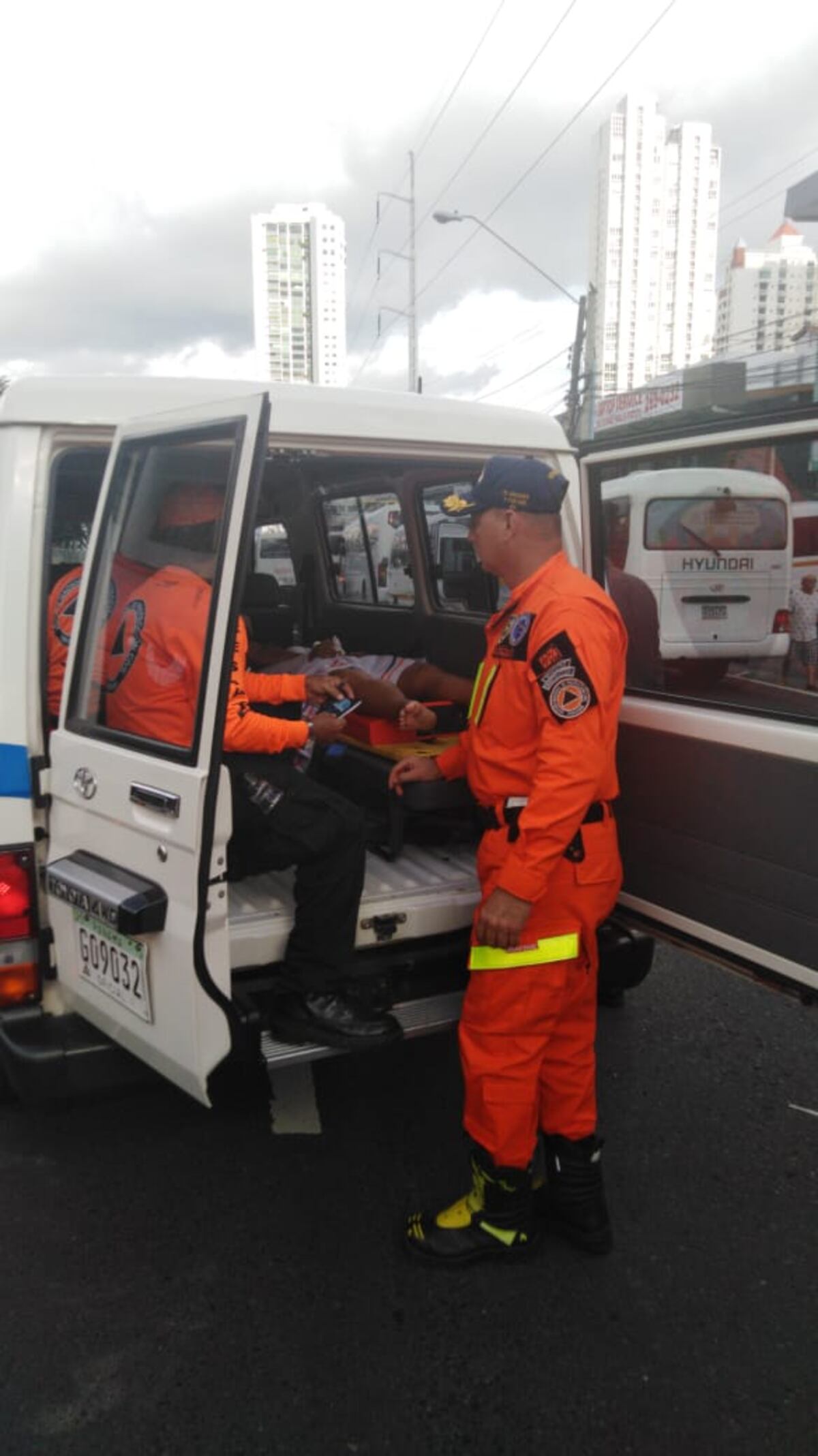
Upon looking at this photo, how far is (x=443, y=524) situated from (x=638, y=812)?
90.0 inches

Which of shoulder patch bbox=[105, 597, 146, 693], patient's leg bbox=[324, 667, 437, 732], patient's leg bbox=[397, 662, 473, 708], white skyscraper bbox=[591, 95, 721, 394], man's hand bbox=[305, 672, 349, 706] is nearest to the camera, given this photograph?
shoulder patch bbox=[105, 597, 146, 693]

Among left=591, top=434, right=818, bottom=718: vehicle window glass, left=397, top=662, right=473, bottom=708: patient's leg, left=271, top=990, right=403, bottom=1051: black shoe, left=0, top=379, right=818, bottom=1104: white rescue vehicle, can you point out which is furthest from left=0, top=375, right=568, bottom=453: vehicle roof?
left=271, top=990, right=403, bottom=1051: black shoe

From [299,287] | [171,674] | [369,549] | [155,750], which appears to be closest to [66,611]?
[171,674]

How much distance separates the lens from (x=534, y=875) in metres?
→ 2.31

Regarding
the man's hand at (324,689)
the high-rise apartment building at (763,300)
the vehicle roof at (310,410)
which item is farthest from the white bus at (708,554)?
the high-rise apartment building at (763,300)

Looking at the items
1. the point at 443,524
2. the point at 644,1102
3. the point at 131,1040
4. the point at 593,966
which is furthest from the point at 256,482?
the point at 443,524

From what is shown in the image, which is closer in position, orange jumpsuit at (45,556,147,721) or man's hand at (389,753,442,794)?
orange jumpsuit at (45,556,147,721)

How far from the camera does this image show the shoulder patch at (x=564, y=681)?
2295mm

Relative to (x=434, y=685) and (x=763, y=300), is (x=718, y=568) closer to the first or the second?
(x=434, y=685)

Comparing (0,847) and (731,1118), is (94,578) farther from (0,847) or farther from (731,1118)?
(731,1118)

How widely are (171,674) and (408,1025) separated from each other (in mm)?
1176

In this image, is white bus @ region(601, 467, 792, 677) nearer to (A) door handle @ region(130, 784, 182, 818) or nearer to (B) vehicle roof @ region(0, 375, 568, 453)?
(B) vehicle roof @ region(0, 375, 568, 453)

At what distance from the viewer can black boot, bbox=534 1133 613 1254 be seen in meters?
2.65

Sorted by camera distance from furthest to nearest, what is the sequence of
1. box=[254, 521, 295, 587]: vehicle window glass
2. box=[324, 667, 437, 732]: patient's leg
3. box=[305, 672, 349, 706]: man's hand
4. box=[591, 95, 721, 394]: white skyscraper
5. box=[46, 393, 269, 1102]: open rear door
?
1. box=[591, 95, 721, 394]: white skyscraper
2. box=[254, 521, 295, 587]: vehicle window glass
3. box=[324, 667, 437, 732]: patient's leg
4. box=[305, 672, 349, 706]: man's hand
5. box=[46, 393, 269, 1102]: open rear door
